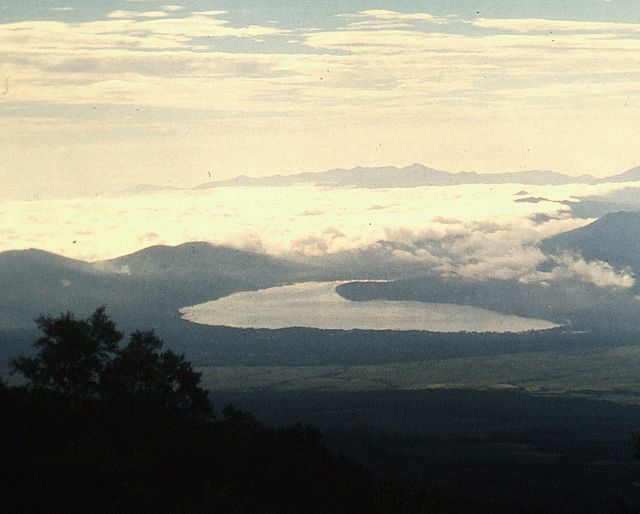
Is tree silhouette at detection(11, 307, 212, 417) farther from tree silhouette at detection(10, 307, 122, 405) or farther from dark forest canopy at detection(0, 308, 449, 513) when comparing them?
dark forest canopy at detection(0, 308, 449, 513)

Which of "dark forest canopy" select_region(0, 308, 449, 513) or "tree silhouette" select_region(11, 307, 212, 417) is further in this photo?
"tree silhouette" select_region(11, 307, 212, 417)

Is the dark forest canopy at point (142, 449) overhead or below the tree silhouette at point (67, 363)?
below

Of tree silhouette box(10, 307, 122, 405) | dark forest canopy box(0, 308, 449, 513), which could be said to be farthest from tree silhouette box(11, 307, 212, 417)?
dark forest canopy box(0, 308, 449, 513)

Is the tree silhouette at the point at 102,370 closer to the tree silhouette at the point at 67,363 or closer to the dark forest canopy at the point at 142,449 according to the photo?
the tree silhouette at the point at 67,363

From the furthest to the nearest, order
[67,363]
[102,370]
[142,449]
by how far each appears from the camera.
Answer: [102,370] < [67,363] < [142,449]

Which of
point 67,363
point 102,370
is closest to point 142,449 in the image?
point 102,370

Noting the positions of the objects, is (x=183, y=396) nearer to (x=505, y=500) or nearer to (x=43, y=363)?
(x=43, y=363)

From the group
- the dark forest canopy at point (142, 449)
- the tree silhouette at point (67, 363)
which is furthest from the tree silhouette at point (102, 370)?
the dark forest canopy at point (142, 449)

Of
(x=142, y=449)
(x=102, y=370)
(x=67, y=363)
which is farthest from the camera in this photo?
(x=102, y=370)

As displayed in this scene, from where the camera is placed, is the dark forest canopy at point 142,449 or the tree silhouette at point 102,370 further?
A: the tree silhouette at point 102,370

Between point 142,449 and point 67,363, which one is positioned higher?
point 67,363

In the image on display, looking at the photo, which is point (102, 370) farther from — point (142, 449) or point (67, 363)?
point (142, 449)
